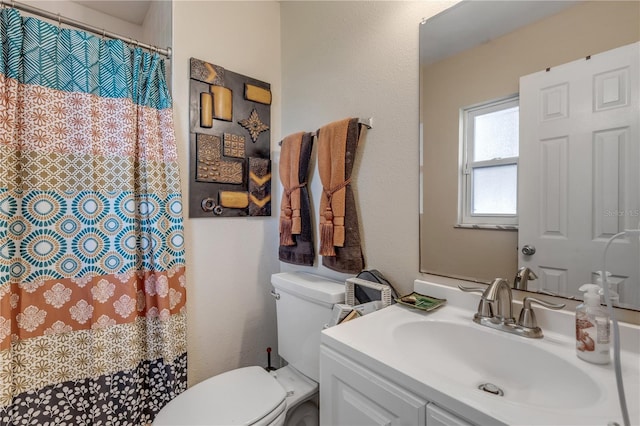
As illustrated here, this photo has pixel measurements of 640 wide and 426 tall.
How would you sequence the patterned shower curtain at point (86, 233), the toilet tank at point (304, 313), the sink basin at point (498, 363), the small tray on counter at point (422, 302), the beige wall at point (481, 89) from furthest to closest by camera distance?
1. the toilet tank at point (304, 313)
2. the patterned shower curtain at point (86, 233)
3. the small tray on counter at point (422, 302)
4. the beige wall at point (481, 89)
5. the sink basin at point (498, 363)

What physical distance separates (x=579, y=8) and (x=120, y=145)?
1.66 metres

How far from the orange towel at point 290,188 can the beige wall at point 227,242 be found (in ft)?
0.81

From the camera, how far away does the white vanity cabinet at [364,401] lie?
601mm

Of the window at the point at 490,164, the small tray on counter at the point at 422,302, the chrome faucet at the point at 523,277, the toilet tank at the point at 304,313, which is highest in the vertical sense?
the window at the point at 490,164

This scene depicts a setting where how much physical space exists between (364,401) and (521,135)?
34.5 inches

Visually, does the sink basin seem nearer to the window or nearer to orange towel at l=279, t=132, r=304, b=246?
the window

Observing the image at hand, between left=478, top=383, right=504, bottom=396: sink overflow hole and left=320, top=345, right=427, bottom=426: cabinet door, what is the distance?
257mm

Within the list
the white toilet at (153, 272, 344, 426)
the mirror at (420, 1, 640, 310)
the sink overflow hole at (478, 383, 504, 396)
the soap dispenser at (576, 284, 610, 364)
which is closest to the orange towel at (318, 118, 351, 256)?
the white toilet at (153, 272, 344, 426)

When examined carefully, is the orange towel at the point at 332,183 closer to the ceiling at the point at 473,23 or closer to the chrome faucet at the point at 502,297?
the ceiling at the point at 473,23

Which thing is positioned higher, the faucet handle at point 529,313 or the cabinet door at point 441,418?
the faucet handle at point 529,313

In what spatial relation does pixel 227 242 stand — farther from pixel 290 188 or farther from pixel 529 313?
pixel 529 313

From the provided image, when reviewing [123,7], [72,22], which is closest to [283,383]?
[72,22]

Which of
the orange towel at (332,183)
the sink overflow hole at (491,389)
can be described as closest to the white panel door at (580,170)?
the sink overflow hole at (491,389)

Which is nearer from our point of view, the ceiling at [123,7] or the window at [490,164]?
the window at [490,164]
